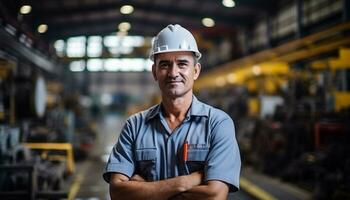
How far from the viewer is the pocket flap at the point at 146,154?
2.32 meters

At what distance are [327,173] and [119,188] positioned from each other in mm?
5520

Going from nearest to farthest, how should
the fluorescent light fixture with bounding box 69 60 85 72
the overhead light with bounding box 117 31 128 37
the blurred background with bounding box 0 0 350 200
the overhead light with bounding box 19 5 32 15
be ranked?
the overhead light with bounding box 19 5 32 15
the blurred background with bounding box 0 0 350 200
the overhead light with bounding box 117 31 128 37
the fluorescent light fixture with bounding box 69 60 85 72

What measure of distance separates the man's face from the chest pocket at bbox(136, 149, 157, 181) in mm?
319

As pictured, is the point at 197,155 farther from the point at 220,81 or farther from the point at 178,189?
the point at 220,81

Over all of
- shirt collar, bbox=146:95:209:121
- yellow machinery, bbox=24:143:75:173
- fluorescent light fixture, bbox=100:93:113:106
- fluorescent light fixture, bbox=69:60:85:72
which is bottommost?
yellow machinery, bbox=24:143:75:173

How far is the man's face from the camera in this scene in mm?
2334

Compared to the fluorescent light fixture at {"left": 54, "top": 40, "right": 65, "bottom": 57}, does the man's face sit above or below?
below

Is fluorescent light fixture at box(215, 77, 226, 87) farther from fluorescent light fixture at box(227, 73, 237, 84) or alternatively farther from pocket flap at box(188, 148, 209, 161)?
pocket flap at box(188, 148, 209, 161)

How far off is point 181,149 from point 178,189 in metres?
0.21

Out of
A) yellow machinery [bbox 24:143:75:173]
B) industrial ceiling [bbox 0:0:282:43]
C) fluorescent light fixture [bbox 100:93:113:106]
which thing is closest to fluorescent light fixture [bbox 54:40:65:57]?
industrial ceiling [bbox 0:0:282:43]

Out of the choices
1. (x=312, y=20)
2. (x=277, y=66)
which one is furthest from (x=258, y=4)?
(x=277, y=66)

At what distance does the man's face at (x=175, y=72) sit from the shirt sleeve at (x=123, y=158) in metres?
0.31

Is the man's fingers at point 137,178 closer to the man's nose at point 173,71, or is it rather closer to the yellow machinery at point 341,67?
the man's nose at point 173,71

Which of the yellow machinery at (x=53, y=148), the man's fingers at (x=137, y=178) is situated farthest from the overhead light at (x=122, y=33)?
the man's fingers at (x=137, y=178)
